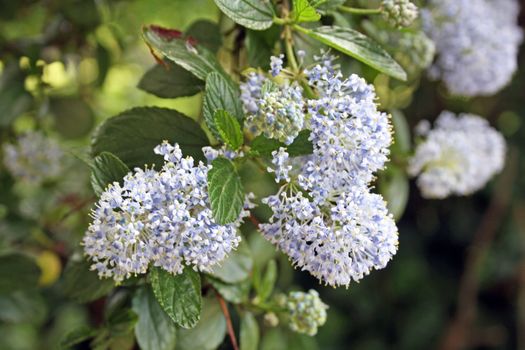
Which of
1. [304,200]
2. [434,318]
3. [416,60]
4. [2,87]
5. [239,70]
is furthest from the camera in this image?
[434,318]

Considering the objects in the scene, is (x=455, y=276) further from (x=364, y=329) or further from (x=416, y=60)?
(x=416, y=60)

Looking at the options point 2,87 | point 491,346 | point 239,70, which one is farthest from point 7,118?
point 491,346

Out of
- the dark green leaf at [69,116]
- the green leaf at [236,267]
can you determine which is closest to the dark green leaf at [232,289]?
the green leaf at [236,267]

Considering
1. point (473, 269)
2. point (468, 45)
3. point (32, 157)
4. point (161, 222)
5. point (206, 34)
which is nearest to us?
point (161, 222)

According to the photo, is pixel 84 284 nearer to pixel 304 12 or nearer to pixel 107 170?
pixel 107 170

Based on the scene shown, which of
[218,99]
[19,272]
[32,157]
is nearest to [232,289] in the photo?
[218,99]

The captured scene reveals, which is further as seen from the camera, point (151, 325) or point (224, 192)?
point (151, 325)

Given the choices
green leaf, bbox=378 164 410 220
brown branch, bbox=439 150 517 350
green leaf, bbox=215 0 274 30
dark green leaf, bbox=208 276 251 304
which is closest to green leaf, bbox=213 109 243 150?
green leaf, bbox=215 0 274 30
